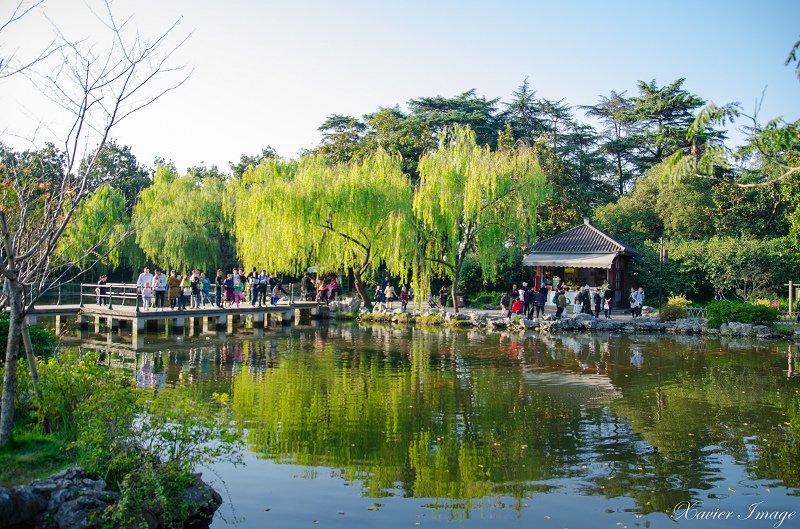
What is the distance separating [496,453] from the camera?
8.91 meters

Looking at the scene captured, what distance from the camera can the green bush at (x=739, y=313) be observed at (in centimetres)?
2239

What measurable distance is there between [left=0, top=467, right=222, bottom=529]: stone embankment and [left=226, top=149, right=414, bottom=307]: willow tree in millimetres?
19237

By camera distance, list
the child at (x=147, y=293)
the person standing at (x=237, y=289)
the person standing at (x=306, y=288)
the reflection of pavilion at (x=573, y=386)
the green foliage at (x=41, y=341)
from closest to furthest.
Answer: the green foliage at (x=41, y=341)
the reflection of pavilion at (x=573, y=386)
the child at (x=147, y=293)
the person standing at (x=237, y=289)
the person standing at (x=306, y=288)

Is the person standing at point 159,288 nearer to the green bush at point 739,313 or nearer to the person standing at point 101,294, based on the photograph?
the person standing at point 101,294

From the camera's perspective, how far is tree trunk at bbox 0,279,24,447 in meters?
6.41

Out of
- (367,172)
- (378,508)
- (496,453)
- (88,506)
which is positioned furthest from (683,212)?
(88,506)

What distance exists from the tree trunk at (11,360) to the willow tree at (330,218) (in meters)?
18.8

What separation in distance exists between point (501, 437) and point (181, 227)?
82.6 feet

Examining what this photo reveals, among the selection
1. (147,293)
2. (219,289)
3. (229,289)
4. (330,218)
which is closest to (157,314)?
(147,293)

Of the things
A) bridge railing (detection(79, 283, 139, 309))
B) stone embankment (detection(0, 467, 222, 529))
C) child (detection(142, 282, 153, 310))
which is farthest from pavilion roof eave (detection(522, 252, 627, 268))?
stone embankment (detection(0, 467, 222, 529))

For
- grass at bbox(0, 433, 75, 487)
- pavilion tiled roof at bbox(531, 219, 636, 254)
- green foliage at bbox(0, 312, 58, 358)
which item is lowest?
grass at bbox(0, 433, 75, 487)

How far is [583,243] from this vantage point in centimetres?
3019

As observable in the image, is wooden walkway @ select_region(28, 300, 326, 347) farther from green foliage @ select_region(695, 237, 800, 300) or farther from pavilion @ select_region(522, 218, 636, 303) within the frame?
green foliage @ select_region(695, 237, 800, 300)

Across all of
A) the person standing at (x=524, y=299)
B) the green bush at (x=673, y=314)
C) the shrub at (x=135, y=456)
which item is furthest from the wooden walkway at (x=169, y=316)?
the green bush at (x=673, y=314)
